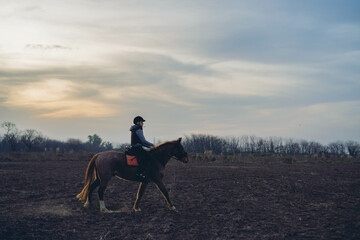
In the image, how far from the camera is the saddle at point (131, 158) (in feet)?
30.3

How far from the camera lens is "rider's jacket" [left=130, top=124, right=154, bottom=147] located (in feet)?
29.6

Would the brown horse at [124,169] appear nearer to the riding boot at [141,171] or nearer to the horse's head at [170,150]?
the horse's head at [170,150]

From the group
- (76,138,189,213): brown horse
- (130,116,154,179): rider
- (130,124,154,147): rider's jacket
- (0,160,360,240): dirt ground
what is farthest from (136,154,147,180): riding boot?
(0,160,360,240): dirt ground

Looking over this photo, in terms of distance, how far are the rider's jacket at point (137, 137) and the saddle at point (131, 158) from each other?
9.2 inches

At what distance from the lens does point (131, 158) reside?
9273 mm

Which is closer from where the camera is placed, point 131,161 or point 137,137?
point 137,137

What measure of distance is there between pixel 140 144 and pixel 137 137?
23 centimetres

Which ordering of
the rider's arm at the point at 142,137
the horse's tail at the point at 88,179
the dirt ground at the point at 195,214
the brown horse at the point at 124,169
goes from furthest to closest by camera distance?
the horse's tail at the point at 88,179 < the brown horse at the point at 124,169 < the rider's arm at the point at 142,137 < the dirt ground at the point at 195,214

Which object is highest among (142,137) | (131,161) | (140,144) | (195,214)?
(142,137)

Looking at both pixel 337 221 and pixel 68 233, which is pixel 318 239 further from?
pixel 68 233

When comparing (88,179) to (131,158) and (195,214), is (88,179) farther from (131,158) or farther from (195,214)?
(195,214)

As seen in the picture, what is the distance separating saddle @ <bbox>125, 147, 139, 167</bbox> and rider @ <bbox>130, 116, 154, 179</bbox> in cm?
11

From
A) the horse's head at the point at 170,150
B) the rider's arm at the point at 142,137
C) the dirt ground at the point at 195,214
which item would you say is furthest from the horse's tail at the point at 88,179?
the horse's head at the point at 170,150

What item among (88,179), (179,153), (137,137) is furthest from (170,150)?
(88,179)
